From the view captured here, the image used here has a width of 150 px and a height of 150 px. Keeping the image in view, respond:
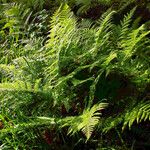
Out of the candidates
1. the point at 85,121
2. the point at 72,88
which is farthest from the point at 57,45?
the point at 85,121

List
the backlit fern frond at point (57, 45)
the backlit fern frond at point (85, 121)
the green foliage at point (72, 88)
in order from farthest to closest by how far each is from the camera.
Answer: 1. the backlit fern frond at point (57, 45)
2. the green foliage at point (72, 88)
3. the backlit fern frond at point (85, 121)

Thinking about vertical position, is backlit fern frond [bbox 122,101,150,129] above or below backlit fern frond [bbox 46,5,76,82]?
below

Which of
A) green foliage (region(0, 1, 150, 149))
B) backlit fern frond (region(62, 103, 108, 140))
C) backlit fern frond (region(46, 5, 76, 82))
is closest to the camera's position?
backlit fern frond (region(62, 103, 108, 140))

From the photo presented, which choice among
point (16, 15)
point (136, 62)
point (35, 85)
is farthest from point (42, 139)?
point (16, 15)

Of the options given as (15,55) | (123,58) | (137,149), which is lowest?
(137,149)

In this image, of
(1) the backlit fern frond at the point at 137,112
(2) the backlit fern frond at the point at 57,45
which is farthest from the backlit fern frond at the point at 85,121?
(2) the backlit fern frond at the point at 57,45

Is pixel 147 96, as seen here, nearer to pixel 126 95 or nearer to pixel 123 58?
pixel 126 95

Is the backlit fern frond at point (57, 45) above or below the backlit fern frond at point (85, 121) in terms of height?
above

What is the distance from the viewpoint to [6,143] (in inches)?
116

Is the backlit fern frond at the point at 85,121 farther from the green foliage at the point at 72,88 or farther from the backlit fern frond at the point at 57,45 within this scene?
the backlit fern frond at the point at 57,45

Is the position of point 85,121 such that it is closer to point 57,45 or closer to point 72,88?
point 72,88

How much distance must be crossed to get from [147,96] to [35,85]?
0.83 m

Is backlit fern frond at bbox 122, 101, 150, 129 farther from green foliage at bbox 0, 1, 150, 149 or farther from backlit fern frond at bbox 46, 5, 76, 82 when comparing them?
backlit fern frond at bbox 46, 5, 76, 82

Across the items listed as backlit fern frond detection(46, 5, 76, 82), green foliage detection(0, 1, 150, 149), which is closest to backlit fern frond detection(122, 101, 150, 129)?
green foliage detection(0, 1, 150, 149)
